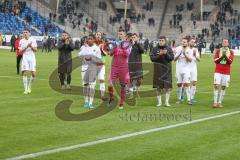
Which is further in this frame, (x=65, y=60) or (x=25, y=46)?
(x=65, y=60)

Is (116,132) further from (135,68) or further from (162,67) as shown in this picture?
(135,68)

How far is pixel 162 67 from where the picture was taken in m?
16.0

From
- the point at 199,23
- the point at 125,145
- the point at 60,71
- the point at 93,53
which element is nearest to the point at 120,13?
the point at 199,23

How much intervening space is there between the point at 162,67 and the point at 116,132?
488 centimetres

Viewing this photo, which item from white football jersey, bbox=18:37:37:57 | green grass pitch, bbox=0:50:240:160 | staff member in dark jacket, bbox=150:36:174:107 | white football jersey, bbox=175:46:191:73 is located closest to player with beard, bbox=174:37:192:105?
white football jersey, bbox=175:46:191:73

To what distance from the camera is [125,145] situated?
33.2ft

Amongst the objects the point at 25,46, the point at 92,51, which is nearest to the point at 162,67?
the point at 92,51

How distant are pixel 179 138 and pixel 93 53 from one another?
16.1 ft

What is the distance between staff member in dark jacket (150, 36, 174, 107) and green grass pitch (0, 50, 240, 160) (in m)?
0.57

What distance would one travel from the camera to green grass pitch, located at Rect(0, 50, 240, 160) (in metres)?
9.43

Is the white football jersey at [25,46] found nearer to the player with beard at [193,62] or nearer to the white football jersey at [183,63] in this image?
the white football jersey at [183,63]

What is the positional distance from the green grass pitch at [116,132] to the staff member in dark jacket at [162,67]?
0.57 metres

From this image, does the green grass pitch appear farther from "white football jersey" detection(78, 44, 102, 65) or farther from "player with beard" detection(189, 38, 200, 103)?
"white football jersey" detection(78, 44, 102, 65)

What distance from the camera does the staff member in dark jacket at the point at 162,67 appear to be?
15784mm
